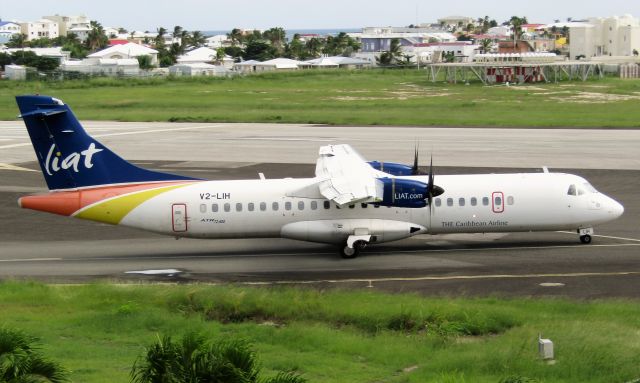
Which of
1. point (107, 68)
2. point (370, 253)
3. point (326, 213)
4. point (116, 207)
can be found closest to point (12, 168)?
point (116, 207)

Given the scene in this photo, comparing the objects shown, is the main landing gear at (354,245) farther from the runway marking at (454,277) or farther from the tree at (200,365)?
the tree at (200,365)

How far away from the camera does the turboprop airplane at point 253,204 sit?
33031 mm

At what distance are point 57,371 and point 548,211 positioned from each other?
77.1ft

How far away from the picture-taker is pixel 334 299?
26688 mm

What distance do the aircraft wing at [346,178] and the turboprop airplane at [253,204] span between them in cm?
21

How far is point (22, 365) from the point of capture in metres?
Result: 12.9

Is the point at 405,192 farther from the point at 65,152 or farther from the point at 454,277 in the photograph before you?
the point at 65,152

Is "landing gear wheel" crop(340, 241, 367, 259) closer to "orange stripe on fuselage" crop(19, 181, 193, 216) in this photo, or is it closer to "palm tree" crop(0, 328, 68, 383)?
"orange stripe on fuselage" crop(19, 181, 193, 216)

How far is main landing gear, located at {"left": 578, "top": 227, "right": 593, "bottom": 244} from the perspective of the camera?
34.5m

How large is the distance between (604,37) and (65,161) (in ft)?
549

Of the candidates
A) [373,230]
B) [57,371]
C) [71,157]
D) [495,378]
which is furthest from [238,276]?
[57,371]

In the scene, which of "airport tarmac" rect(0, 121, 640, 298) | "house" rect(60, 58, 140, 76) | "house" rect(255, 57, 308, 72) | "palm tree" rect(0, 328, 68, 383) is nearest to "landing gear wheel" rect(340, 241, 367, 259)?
"airport tarmac" rect(0, 121, 640, 298)

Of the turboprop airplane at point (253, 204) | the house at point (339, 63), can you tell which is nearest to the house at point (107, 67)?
the house at point (339, 63)

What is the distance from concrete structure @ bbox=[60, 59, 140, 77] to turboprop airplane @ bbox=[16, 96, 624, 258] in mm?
112547
